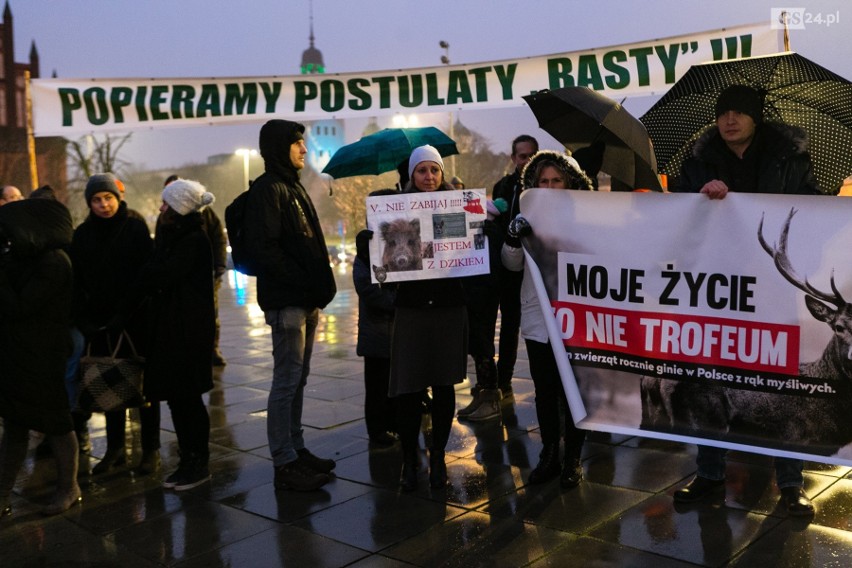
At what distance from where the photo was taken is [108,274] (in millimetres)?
5484

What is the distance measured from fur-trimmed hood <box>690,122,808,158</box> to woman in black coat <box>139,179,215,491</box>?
3028mm

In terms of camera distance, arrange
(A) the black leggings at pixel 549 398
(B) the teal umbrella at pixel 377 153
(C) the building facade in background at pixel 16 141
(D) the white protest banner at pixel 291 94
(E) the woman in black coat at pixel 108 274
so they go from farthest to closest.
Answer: (C) the building facade in background at pixel 16 141
(D) the white protest banner at pixel 291 94
(B) the teal umbrella at pixel 377 153
(E) the woman in black coat at pixel 108 274
(A) the black leggings at pixel 549 398

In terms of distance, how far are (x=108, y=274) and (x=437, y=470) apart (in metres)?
2.56

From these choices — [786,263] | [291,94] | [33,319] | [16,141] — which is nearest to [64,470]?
[33,319]

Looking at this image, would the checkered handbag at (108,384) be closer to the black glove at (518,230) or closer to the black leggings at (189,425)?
the black leggings at (189,425)

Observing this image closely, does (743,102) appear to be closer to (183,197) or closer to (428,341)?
(428,341)

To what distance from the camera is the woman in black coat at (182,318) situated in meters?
5.06

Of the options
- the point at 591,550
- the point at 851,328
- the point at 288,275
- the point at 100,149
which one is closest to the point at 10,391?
the point at 288,275

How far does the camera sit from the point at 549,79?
28.3 ft

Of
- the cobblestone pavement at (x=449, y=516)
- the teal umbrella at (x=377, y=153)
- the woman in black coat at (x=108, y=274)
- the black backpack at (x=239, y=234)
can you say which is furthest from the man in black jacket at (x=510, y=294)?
the woman in black coat at (x=108, y=274)

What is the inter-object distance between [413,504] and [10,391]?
2.34 metres

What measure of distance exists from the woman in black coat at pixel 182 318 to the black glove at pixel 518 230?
1944mm

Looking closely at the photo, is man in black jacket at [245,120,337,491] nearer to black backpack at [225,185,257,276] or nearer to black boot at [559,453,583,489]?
black backpack at [225,185,257,276]

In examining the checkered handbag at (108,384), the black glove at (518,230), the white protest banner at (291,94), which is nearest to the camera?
the black glove at (518,230)
